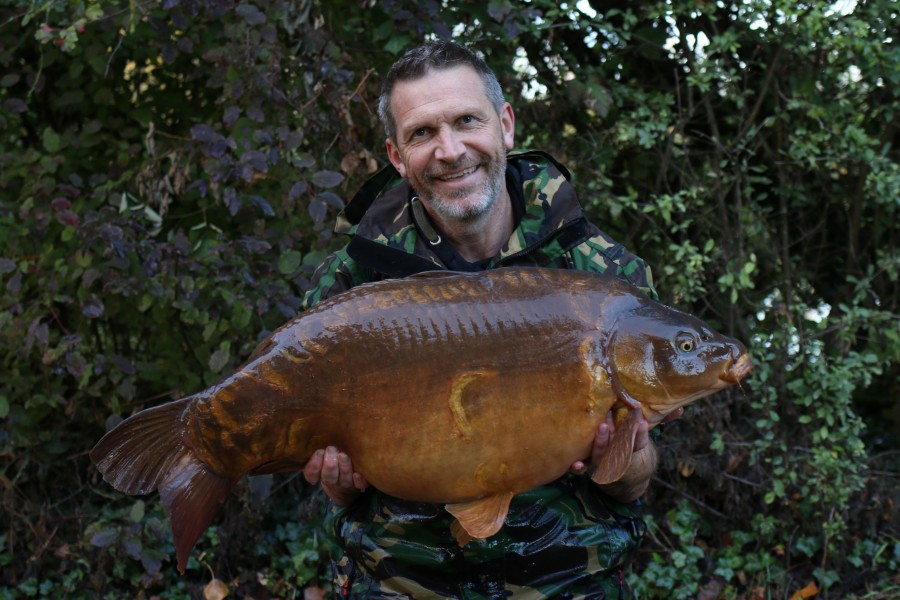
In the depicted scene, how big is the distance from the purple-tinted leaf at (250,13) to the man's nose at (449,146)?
3.49 feet

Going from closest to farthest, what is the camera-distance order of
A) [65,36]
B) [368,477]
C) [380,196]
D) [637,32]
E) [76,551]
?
[368,477]
[380,196]
[65,36]
[76,551]
[637,32]

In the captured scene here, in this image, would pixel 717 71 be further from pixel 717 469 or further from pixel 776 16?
pixel 717 469

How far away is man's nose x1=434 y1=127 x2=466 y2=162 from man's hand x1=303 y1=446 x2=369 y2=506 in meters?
0.66

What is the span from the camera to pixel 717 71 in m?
3.51

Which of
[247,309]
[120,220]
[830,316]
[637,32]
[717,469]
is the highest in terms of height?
[637,32]

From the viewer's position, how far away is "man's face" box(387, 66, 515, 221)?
2104mm

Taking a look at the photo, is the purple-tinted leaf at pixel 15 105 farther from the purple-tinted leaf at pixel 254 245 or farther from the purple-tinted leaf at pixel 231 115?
the purple-tinted leaf at pixel 254 245

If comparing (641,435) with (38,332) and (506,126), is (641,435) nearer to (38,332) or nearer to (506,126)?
(506,126)

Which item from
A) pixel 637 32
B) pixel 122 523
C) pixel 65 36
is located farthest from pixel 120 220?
pixel 637 32

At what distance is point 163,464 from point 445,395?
50 cm

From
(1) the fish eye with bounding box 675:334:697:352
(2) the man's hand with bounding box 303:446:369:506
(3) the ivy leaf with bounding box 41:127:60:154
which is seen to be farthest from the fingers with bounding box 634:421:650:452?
(3) the ivy leaf with bounding box 41:127:60:154

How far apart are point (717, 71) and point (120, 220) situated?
2.03 meters

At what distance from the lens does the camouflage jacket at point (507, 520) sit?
2.02 metres

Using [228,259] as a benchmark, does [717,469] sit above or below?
below
